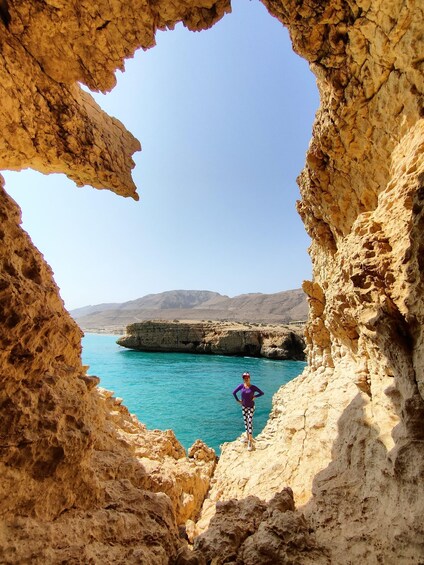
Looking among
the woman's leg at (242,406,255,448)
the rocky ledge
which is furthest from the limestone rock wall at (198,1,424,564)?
the rocky ledge

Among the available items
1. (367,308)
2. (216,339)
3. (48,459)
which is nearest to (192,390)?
(367,308)

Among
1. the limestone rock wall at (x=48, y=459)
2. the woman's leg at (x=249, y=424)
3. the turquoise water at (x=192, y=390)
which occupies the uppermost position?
the limestone rock wall at (x=48, y=459)

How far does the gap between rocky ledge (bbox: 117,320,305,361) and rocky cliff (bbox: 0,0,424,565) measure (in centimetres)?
3698

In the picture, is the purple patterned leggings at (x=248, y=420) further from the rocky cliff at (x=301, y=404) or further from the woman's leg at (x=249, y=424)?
the rocky cliff at (x=301, y=404)

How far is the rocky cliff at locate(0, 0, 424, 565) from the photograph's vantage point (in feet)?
9.59

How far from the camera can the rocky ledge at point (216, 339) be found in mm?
43781

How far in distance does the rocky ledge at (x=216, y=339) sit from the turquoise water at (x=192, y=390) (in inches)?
169

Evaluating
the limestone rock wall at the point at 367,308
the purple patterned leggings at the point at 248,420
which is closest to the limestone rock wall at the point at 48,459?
the limestone rock wall at the point at 367,308

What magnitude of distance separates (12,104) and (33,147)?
→ 92 cm

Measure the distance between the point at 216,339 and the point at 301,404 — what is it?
132 feet

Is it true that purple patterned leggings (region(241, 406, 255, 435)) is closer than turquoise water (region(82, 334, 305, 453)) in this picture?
Yes

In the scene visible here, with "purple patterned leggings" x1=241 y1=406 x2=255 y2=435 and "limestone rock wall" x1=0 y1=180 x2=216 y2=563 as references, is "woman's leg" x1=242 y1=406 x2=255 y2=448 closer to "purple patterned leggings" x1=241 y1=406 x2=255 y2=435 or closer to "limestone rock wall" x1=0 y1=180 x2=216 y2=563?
"purple patterned leggings" x1=241 y1=406 x2=255 y2=435

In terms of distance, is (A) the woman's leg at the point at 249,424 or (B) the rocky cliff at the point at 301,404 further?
(A) the woman's leg at the point at 249,424

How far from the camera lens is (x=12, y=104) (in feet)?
17.9
